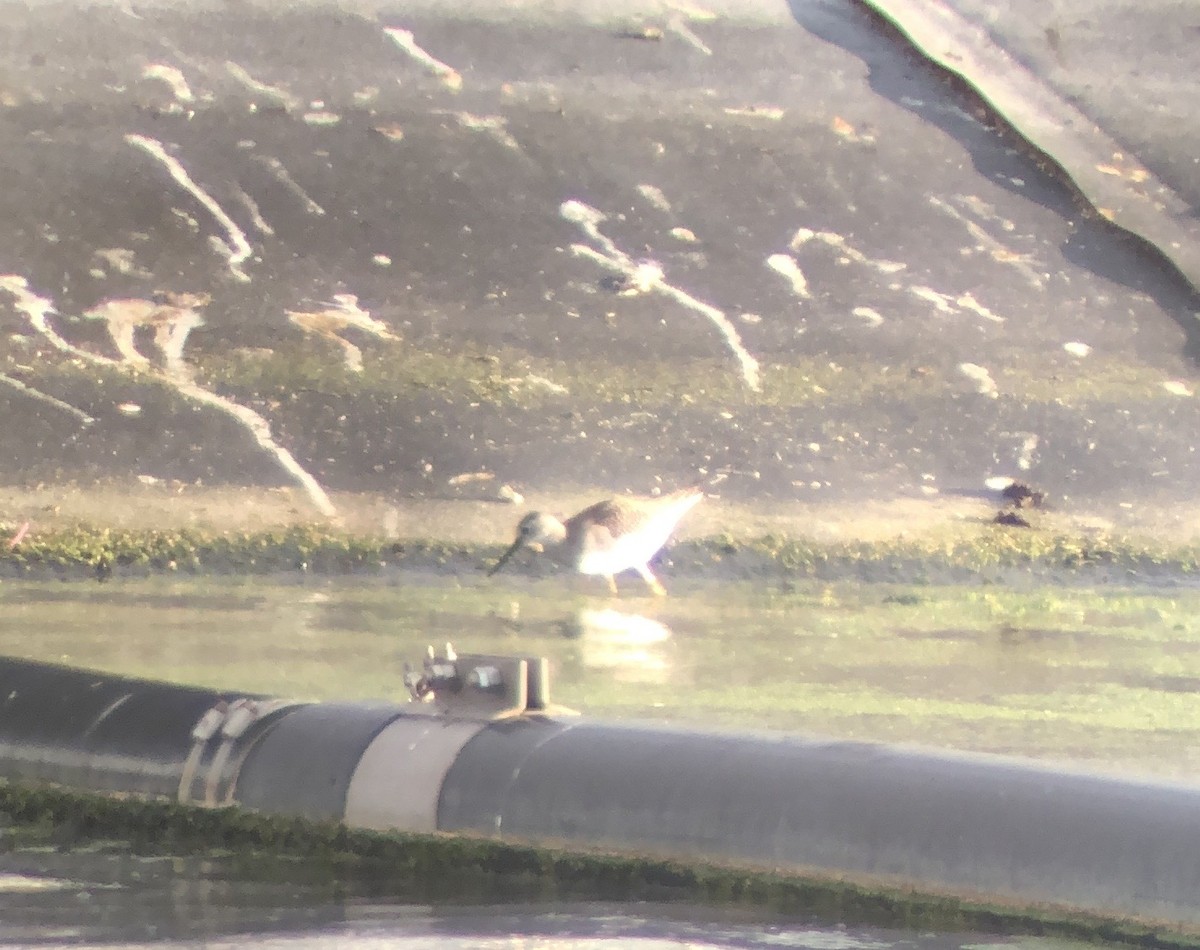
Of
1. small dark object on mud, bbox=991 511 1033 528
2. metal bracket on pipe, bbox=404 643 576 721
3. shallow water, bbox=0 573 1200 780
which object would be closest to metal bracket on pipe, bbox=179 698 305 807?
metal bracket on pipe, bbox=404 643 576 721

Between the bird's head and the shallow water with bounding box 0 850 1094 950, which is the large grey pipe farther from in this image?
the bird's head

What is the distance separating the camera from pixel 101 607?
76.3 inches

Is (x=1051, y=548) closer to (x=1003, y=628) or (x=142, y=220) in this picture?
(x=1003, y=628)

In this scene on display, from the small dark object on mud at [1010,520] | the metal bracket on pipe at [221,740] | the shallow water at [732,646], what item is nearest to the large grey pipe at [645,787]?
the metal bracket on pipe at [221,740]

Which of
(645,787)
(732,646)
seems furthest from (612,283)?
(645,787)

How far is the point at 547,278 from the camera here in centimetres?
220

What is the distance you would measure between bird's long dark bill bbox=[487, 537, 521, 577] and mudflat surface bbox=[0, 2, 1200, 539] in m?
0.04

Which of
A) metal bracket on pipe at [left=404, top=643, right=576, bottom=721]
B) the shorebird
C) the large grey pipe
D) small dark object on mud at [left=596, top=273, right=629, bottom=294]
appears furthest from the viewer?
small dark object on mud at [left=596, top=273, right=629, bottom=294]

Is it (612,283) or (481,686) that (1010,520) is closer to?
(612,283)

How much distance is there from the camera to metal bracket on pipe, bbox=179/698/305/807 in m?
1.35

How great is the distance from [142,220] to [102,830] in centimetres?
106

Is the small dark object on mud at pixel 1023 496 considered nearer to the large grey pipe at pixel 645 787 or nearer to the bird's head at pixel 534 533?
the bird's head at pixel 534 533

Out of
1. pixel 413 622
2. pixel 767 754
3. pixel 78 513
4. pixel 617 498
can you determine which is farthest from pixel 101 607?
pixel 767 754

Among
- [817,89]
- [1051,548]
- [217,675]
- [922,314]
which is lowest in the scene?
[217,675]
